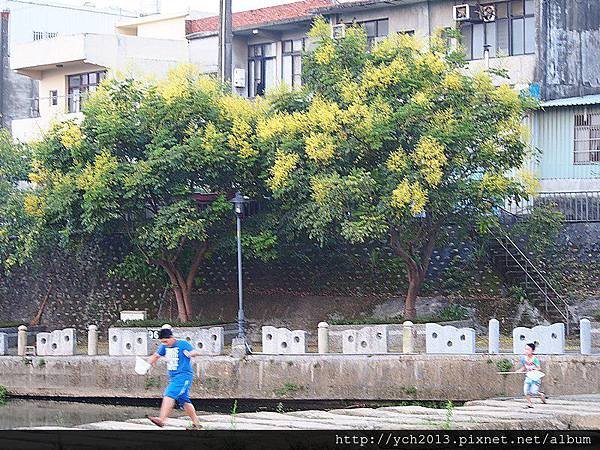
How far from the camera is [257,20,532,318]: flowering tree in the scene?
28.7 metres

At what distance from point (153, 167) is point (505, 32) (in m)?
11.2

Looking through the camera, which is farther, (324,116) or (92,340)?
(92,340)

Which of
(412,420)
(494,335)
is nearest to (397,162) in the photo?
(494,335)

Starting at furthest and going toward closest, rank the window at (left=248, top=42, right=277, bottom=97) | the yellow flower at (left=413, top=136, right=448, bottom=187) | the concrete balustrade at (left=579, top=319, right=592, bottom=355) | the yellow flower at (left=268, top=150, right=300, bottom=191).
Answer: the window at (left=248, top=42, right=277, bottom=97)
the yellow flower at (left=268, top=150, right=300, bottom=191)
the yellow flower at (left=413, top=136, right=448, bottom=187)
the concrete balustrade at (left=579, top=319, right=592, bottom=355)

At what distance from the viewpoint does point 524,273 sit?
3161cm

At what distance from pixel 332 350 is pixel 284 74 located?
46.4 feet

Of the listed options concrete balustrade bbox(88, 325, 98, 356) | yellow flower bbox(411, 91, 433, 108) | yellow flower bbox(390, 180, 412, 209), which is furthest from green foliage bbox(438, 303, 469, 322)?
concrete balustrade bbox(88, 325, 98, 356)

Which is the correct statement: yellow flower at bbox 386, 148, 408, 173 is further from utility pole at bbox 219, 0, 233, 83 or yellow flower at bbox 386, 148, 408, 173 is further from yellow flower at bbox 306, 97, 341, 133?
utility pole at bbox 219, 0, 233, 83

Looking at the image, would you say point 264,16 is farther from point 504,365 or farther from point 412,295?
point 504,365

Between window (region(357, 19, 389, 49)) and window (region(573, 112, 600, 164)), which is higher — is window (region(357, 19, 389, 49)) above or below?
Result: above

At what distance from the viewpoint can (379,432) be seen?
582 inches

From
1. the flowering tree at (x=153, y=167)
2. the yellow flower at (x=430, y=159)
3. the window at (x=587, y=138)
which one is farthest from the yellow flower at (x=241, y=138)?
the window at (x=587, y=138)

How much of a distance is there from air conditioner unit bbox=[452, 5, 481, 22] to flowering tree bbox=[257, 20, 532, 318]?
5725 millimetres

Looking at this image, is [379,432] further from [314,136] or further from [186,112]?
[186,112]
